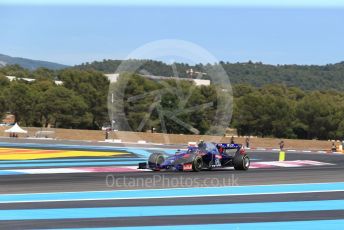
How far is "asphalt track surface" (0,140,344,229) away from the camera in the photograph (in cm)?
1006

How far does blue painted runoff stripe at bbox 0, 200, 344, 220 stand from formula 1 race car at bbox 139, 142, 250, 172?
27.8 ft

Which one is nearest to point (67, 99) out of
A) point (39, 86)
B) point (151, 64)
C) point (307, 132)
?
point (39, 86)

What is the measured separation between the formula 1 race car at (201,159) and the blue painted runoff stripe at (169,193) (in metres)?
4.88

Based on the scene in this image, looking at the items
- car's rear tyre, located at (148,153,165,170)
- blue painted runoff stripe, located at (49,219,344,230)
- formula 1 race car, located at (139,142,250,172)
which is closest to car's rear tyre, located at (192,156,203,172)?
formula 1 race car, located at (139,142,250,172)

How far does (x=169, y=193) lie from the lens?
14.6 metres

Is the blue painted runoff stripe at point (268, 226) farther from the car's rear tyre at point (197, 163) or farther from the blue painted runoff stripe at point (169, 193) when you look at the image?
the car's rear tyre at point (197, 163)

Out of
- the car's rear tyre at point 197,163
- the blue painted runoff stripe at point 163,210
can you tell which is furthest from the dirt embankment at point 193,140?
the blue painted runoff stripe at point 163,210

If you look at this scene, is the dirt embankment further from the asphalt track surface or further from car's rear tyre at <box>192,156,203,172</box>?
the asphalt track surface

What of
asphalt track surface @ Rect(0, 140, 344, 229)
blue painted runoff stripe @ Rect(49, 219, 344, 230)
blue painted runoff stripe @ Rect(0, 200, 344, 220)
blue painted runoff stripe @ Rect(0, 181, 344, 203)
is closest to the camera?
blue painted runoff stripe @ Rect(49, 219, 344, 230)

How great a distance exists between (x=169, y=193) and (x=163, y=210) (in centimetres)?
288

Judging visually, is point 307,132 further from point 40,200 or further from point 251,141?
point 40,200

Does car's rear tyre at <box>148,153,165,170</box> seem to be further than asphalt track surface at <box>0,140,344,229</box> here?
Yes

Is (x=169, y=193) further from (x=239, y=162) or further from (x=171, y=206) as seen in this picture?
(x=239, y=162)

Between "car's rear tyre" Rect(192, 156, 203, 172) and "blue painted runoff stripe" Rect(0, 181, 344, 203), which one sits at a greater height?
"car's rear tyre" Rect(192, 156, 203, 172)
